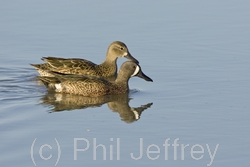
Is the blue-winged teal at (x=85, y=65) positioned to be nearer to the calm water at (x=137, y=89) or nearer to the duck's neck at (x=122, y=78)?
the calm water at (x=137, y=89)

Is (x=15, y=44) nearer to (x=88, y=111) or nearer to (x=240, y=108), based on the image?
(x=88, y=111)

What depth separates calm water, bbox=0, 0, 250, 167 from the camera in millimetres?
9492

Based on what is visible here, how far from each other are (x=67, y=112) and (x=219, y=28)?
213 inches

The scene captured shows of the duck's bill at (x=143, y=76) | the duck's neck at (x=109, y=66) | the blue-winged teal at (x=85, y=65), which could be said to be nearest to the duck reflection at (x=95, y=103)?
the duck's bill at (x=143, y=76)

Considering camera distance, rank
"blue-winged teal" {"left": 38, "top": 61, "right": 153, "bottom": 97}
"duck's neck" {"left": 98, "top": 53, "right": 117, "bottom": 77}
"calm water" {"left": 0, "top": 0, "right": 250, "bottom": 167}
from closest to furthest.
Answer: "calm water" {"left": 0, "top": 0, "right": 250, "bottom": 167}
"blue-winged teal" {"left": 38, "top": 61, "right": 153, "bottom": 97}
"duck's neck" {"left": 98, "top": 53, "right": 117, "bottom": 77}

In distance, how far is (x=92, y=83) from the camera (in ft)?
42.1

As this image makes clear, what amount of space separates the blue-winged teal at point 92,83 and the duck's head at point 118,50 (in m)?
1.21

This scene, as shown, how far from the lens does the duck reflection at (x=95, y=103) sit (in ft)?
37.8

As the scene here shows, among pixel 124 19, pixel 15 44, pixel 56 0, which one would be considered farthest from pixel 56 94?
pixel 56 0

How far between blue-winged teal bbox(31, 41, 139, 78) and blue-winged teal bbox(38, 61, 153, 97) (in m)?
0.59

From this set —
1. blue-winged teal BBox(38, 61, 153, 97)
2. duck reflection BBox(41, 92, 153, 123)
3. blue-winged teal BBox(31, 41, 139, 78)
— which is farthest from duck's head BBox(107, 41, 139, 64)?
duck reflection BBox(41, 92, 153, 123)

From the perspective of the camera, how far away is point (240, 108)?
11.4 metres

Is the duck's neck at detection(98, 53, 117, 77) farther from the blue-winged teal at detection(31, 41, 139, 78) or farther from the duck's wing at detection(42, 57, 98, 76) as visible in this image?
the duck's wing at detection(42, 57, 98, 76)

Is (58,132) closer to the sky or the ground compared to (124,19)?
closer to the ground
